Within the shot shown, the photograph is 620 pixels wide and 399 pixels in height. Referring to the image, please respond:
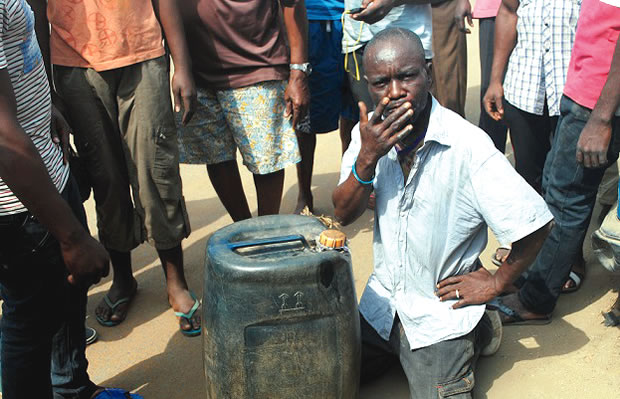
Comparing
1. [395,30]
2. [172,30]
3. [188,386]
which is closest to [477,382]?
[188,386]

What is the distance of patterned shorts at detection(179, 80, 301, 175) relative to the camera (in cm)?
341

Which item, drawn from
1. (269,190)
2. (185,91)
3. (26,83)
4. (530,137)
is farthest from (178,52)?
(530,137)

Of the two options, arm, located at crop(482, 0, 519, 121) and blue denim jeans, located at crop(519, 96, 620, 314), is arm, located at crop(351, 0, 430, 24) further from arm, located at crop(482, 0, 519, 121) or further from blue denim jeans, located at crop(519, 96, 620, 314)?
blue denim jeans, located at crop(519, 96, 620, 314)

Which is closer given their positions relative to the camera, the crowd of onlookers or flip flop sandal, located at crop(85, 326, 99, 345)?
the crowd of onlookers

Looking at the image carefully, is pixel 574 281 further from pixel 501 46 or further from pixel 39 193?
pixel 39 193

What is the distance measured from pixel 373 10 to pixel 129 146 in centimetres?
138

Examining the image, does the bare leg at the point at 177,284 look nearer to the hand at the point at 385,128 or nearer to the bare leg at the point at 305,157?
the bare leg at the point at 305,157

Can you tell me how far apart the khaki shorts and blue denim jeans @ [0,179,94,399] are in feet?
2.25

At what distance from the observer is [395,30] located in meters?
2.36

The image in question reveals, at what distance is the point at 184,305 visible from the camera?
10.7 feet

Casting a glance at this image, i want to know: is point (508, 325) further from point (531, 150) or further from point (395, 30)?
point (395, 30)

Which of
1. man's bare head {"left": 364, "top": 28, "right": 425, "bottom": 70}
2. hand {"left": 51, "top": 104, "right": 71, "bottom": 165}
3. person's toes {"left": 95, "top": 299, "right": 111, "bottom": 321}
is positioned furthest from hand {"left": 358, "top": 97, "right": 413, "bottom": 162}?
person's toes {"left": 95, "top": 299, "right": 111, "bottom": 321}

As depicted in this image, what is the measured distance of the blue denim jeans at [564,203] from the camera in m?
2.80

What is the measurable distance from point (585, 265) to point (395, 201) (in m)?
1.43
